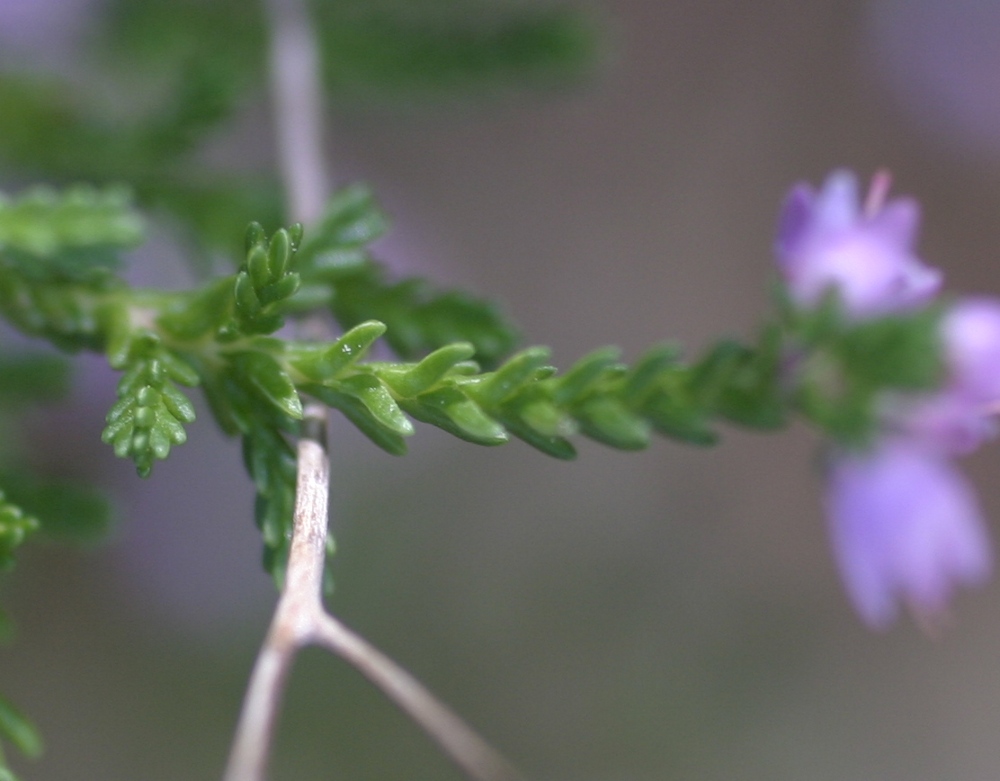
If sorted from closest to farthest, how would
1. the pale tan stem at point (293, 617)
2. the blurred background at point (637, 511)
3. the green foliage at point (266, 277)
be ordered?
the pale tan stem at point (293, 617) → the green foliage at point (266, 277) → the blurred background at point (637, 511)

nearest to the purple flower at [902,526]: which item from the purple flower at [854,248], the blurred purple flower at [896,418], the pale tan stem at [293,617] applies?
the blurred purple flower at [896,418]

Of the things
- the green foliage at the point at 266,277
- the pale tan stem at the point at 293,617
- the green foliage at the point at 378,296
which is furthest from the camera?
the green foliage at the point at 378,296

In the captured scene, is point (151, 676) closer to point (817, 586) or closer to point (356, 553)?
point (356, 553)

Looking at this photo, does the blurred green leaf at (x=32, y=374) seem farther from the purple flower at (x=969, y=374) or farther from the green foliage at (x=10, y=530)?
the purple flower at (x=969, y=374)

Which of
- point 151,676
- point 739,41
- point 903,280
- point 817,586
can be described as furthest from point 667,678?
point 903,280

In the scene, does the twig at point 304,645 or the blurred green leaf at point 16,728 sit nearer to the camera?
the twig at point 304,645

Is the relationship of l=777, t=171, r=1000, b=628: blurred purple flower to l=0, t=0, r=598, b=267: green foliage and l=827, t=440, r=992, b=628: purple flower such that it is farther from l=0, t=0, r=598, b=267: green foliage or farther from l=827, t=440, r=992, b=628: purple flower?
l=0, t=0, r=598, b=267: green foliage

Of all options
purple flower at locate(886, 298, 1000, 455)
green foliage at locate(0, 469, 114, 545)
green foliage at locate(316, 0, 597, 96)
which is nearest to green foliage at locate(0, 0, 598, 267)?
green foliage at locate(316, 0, 597, 96)
